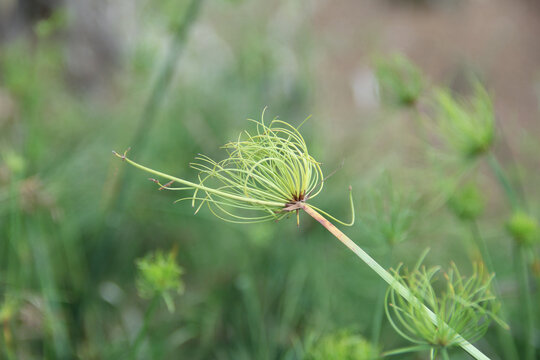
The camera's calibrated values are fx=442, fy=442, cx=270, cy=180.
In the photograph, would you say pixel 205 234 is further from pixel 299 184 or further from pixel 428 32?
pixel 428 32

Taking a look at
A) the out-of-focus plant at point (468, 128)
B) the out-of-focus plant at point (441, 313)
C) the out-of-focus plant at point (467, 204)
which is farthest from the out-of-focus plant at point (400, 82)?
the out-of-focus plant at point (441, 313)

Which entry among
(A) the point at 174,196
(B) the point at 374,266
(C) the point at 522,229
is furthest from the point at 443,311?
(A) the point at 174,196

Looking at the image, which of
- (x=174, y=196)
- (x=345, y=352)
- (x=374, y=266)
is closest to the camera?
(x=374, y=266)

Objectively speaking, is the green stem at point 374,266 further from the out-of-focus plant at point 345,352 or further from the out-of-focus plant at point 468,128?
the out-of-focus plant at point 468,128

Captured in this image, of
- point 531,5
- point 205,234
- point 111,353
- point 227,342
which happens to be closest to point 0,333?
point 111,353

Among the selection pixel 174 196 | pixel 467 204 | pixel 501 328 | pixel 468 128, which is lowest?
pixel 174 196

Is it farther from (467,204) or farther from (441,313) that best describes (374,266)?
(467,204)
